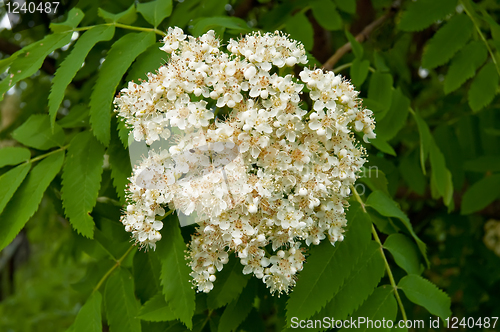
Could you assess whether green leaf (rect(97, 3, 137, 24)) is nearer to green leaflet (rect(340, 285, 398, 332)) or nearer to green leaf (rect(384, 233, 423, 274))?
green leaf (rect(384, 233, 423, 274))

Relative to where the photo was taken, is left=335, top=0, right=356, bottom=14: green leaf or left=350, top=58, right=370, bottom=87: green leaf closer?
left=350, top=58, right=370, bottom=87: green leaf

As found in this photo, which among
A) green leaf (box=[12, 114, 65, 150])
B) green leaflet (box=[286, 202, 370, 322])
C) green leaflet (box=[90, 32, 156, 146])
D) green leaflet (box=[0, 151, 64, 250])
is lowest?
green leaflet (box=[286, 202, 370, 322])

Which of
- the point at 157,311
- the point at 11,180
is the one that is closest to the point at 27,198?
the point at 11,180

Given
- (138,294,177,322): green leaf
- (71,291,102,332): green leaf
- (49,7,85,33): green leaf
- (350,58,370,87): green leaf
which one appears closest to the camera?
(138,294,177,322): green leaf

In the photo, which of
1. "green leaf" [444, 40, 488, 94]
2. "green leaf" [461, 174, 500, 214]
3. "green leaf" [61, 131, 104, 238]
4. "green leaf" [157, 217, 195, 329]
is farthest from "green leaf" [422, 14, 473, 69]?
"green leaf" [61, 131, 104, 238]

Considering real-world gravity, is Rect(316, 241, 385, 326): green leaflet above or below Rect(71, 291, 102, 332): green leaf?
above

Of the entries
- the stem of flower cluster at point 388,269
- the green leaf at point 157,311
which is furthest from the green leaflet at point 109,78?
the stem of flower cluster at point 388,269

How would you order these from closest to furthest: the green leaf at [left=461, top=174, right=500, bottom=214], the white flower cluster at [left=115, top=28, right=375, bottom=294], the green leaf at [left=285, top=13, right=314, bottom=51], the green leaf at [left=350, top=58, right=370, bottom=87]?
the white flower cluster at [left=115, top=28, right=375, bottom=294] < the green leaf at [left=350, top=58, right=370, bottom=87] < the green leaf at [left=285, top=13, right=314, bottom=51] < the green leaf at [left=461, top=174, right=500, bottom=214]

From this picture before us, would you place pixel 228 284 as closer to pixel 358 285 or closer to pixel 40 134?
pixel 358 285
